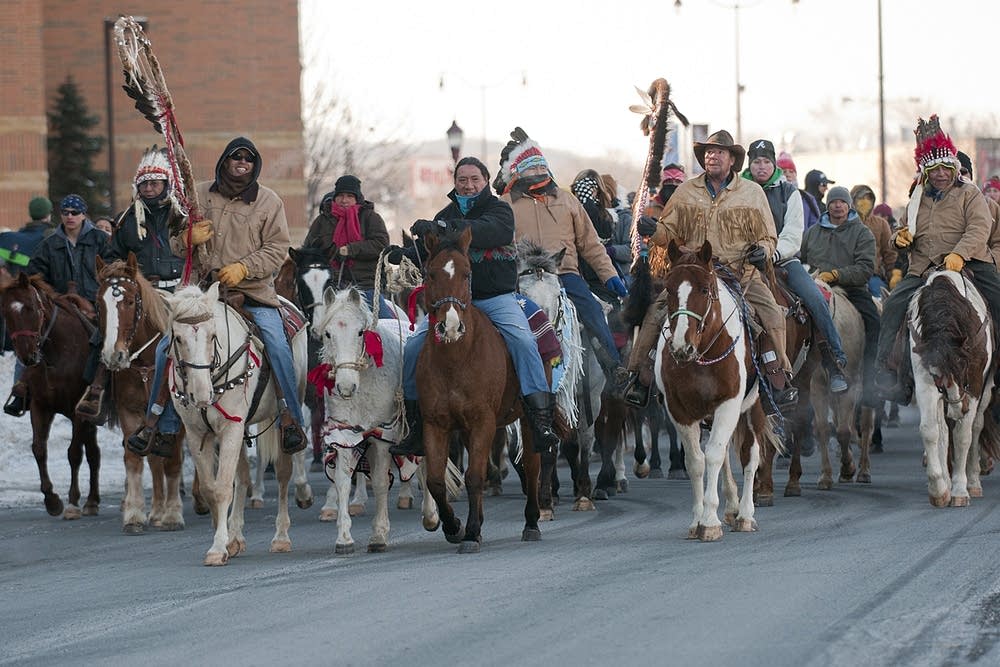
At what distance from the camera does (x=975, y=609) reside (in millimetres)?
10016

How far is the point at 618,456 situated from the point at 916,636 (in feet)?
Answer: 30.0

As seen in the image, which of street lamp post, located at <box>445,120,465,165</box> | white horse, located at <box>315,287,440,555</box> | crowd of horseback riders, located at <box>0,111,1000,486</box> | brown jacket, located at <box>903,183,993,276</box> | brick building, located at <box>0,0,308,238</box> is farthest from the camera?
brick building, located at <box>0,0,308,238</box>

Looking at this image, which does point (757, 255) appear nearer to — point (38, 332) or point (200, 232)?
point (200, 232)

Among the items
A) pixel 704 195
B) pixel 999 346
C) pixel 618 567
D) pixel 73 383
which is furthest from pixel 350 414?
pixel 999 346

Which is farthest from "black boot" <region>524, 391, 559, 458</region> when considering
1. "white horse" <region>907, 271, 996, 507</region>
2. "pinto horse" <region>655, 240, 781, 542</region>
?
"white horse" <region>907, 271, 996, 507</region>

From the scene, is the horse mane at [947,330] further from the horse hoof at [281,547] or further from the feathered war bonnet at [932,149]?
the horse hoof at [281,547]

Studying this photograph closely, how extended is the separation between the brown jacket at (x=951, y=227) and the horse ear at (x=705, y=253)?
150 inches

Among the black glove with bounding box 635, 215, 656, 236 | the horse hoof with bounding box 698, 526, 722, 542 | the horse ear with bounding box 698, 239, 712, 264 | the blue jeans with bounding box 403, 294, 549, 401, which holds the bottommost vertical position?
the horse hoof with bounding box 698, 526, 722, 542

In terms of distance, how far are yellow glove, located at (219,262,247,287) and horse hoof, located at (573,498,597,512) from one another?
4319 millimetres

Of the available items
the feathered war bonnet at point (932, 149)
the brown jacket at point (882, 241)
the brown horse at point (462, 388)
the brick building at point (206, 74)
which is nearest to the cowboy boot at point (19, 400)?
the brown horse at point (462, 388)

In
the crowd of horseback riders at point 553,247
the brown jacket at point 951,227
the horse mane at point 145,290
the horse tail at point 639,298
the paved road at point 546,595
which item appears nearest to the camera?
the paved road at point 546,595

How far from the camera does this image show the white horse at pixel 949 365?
51.7 ft

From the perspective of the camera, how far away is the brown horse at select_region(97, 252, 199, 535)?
1425 cm

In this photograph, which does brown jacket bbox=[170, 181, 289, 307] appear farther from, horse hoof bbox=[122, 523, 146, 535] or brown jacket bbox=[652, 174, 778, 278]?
brown jacket bbox=[652, 174, 778, 278]
